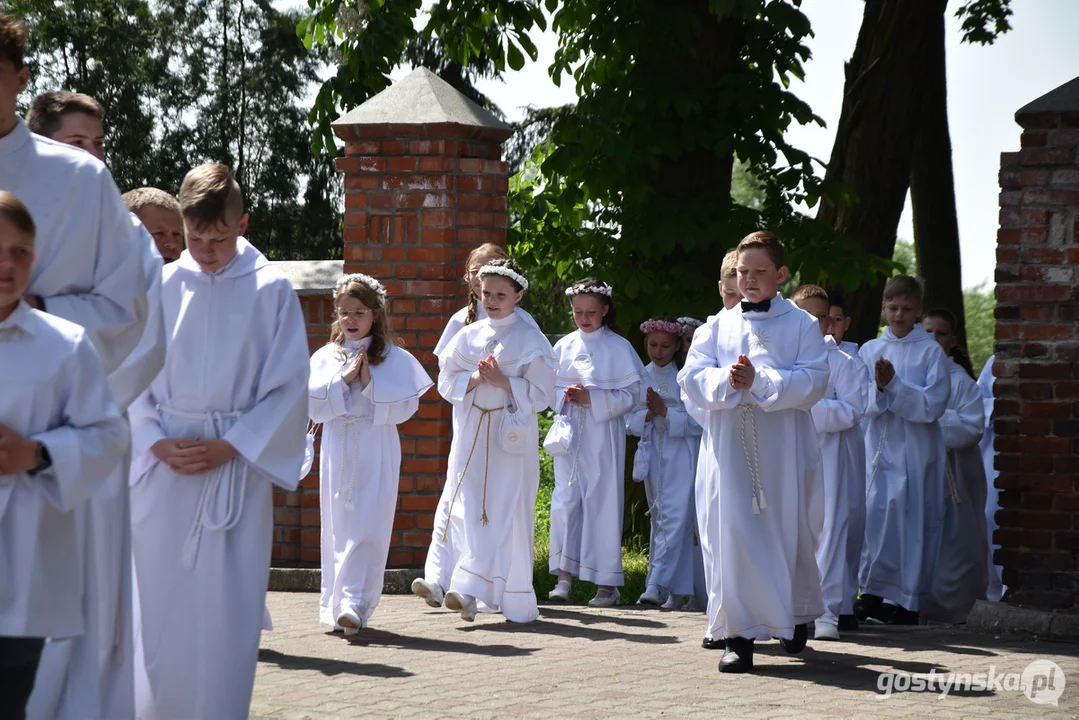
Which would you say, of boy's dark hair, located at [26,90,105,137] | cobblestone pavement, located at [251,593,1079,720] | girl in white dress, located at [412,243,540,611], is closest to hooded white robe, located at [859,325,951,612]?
cobblestone pavement, located at [251,593,1079,720]

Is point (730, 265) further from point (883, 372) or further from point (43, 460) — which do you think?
point (43, 460)

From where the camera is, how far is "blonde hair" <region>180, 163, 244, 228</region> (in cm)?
544

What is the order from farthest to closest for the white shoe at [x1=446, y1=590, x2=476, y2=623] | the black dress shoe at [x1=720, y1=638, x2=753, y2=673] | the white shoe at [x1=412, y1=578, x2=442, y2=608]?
the white shoe at [x1=412, y1=578, x2=442, y2=608], the white shoe at [x1=446, y1=590, x2=476, y2=623], the black dress shoe at [x1=720, y1=638, x2=753, y2=673]

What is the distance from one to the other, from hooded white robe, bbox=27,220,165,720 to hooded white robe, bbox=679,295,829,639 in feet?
11.1

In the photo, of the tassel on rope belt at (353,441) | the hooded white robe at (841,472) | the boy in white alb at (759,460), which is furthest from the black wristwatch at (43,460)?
the hooded white robe at (841,472)

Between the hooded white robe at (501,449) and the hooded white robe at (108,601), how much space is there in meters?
4.25

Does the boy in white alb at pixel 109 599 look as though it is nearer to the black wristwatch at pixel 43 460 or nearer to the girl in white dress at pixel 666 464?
the black wristwatch at pixel 43 460

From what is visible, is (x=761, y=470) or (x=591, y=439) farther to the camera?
(x=591, y=439)

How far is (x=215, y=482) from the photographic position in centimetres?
532

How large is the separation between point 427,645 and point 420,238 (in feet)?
10.5

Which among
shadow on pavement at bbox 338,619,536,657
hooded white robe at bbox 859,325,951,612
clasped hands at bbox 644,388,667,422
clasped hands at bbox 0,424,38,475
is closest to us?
clasped hands at bbox 0,424,38,475

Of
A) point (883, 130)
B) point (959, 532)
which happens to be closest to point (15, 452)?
point (959, 532)

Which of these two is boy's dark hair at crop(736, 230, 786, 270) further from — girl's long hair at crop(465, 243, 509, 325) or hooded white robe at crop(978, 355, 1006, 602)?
hooded white robe at crop(978, 355, 1006, 602)

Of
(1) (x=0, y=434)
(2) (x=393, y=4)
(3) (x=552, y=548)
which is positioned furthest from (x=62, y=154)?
(2) (x=393, y=4)
